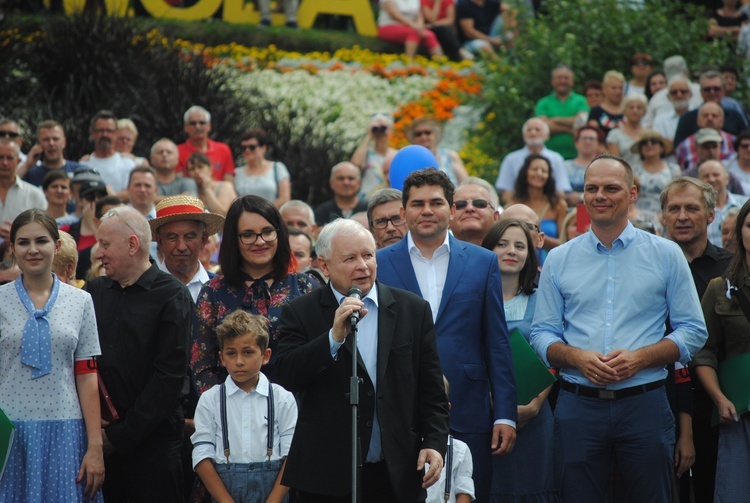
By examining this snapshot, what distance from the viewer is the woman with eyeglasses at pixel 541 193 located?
492 inches

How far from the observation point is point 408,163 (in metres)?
10.6

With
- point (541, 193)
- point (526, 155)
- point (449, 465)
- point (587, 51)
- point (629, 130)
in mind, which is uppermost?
point (587, 51)

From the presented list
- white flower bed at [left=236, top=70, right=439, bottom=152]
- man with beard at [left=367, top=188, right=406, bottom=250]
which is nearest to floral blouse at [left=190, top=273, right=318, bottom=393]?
man with beard at [left=367, top=188, right=406, bottom=250]

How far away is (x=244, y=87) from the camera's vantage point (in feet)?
63.5

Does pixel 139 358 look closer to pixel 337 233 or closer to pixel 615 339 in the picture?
pixel 337 233

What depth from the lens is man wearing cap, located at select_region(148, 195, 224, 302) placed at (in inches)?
332

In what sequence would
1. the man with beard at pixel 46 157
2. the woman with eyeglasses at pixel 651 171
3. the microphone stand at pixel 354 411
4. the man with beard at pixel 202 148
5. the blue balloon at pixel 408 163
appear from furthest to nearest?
the man with beard at pixel 202 148 → the woman with eyeglasses at pixel 651 171 → the man with beard at pixel 46 157 → the blue balloon at pixel 408 163 → the microphone stand at pixel 354 411

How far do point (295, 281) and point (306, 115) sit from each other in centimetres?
1201

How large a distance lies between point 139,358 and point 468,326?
2012mm

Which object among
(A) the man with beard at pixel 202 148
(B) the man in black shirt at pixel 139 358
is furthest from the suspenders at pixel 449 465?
(A) the man with beard at pixel 202 148

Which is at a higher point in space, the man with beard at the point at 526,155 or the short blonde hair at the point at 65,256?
the man with beard at the point at 526,155

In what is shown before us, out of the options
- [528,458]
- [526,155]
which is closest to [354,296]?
[528,458]

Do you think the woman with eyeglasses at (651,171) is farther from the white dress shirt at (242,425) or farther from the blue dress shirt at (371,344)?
the blue dress shirt at (371,344)

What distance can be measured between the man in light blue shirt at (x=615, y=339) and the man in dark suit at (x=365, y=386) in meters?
1.25
